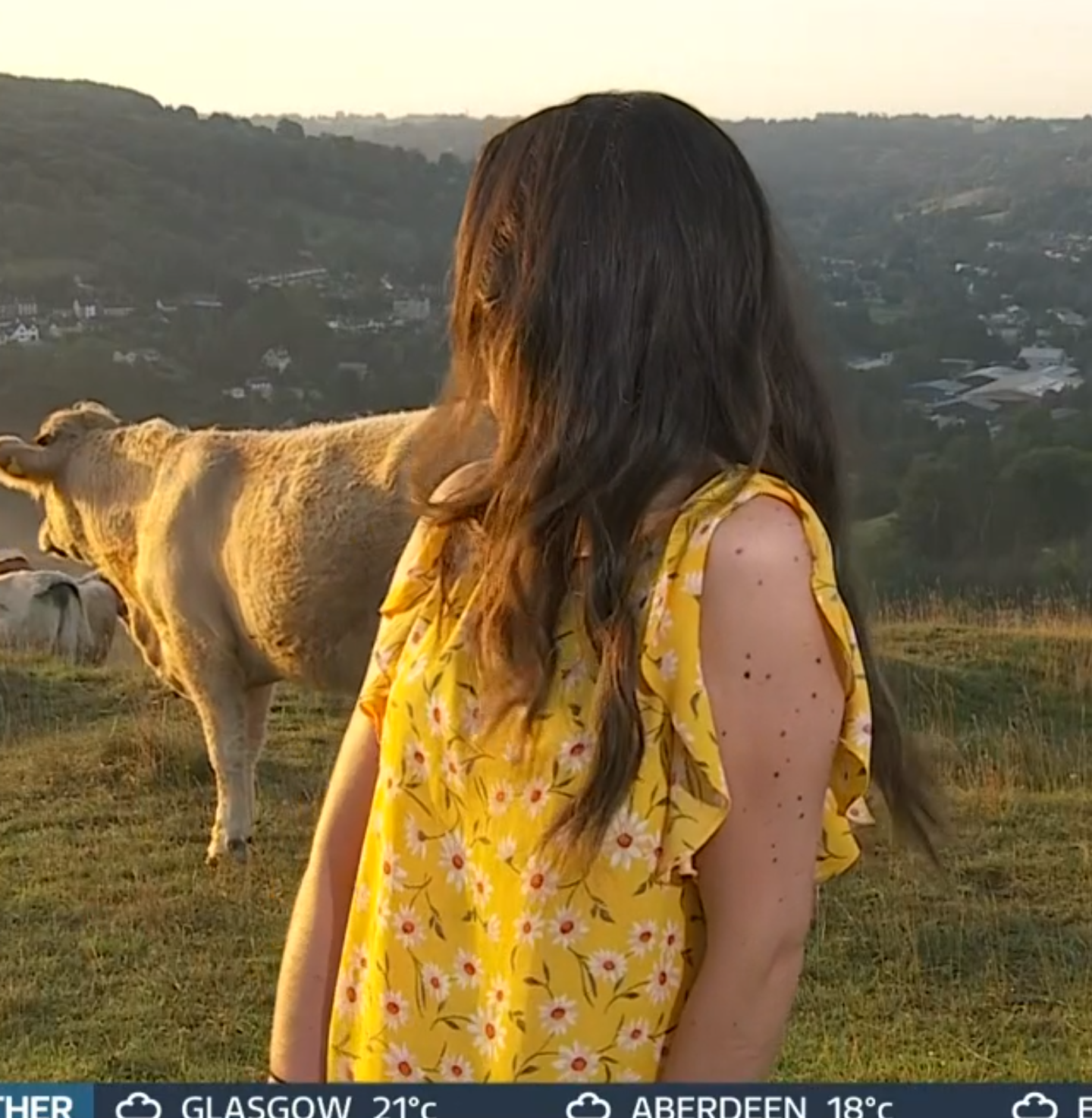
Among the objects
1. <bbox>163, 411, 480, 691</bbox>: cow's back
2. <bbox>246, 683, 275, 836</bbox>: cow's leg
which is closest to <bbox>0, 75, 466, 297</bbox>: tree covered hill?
<bbox>246, 683, 275, 836</bbox>: cow's leg

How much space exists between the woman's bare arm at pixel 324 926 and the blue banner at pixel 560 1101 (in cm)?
5

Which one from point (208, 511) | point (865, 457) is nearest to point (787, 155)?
point (208, 511)

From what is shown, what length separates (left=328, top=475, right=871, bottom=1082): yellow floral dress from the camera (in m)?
1.64

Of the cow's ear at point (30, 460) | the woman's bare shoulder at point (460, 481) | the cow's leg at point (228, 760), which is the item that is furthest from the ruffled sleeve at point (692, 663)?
the cow's ear at point (30, 460)

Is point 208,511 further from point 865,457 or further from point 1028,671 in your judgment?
point 865,457

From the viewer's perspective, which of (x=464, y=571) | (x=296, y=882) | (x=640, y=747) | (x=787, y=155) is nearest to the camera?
(x=640, y=747)

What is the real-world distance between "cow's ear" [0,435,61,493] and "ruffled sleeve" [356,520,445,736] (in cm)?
658

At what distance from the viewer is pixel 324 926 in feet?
6.55

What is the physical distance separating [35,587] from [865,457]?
38.5 ft

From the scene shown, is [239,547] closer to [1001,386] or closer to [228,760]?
[228,760]

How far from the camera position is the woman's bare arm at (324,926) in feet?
6.44

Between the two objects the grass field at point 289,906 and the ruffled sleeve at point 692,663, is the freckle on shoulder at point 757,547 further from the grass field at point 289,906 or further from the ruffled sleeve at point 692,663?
the grass field at point 289,906

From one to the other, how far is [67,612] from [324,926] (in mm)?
11632

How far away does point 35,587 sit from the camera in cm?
1307
